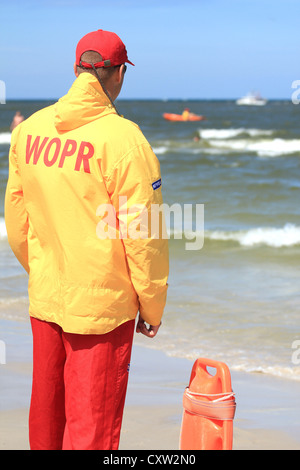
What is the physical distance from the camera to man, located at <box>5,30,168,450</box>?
7.24ft

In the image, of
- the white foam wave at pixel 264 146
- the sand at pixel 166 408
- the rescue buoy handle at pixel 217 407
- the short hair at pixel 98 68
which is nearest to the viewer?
the short hair at pixel 98 68

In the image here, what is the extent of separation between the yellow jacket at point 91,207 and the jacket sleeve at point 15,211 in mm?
120

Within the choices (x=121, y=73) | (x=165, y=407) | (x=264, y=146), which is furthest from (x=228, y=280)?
(x=264, y=146)

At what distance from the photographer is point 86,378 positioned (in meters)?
2.26

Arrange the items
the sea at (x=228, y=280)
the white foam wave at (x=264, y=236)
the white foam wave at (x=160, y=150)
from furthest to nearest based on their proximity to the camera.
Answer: the white foam wave at (x=160, y=150), the white foam wave at (x=264, y=236), the sea at (x=228, y=280)

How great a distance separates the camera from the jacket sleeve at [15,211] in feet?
8.11

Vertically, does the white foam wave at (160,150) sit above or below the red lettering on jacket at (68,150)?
below

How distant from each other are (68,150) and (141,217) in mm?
308

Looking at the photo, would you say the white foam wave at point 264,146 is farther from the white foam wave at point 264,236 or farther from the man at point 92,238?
the man at point 92,238

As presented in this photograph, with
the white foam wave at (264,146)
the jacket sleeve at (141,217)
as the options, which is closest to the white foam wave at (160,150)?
the white foam wave at (264,146)

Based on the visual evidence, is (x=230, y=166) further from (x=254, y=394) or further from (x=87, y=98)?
(x=87, y=98)

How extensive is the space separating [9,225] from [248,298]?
415 centimetres

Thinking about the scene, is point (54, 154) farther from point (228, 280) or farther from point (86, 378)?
point (228, 280)

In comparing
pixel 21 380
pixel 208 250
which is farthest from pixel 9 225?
pixel 208 250
